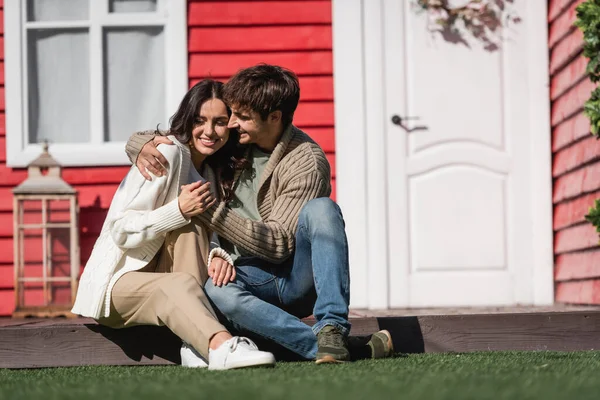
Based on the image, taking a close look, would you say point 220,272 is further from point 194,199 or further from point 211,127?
point 211,127

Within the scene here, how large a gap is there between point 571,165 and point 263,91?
219cm

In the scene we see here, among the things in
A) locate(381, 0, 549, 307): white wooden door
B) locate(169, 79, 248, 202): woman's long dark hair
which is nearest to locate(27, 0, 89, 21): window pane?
locate(381, 0, 549, 307): white wooden door

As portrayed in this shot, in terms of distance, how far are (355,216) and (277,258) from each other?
1984 millimetres

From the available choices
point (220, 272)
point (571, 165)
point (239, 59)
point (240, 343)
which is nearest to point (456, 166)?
point (571, 165)

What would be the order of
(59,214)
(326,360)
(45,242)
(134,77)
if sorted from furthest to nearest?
(134,77), (59,214), (45,242), (326,360)

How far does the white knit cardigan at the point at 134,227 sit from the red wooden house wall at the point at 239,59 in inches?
77.0

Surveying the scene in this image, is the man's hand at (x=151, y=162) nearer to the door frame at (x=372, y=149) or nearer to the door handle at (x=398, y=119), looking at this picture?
the door frame at (x=372, y=149)

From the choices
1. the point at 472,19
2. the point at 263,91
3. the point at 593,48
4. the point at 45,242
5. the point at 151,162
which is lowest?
the point at 45,242

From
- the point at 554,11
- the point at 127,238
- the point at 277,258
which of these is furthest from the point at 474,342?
the point at 554,11

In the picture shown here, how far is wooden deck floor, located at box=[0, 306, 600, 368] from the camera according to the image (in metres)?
3.42

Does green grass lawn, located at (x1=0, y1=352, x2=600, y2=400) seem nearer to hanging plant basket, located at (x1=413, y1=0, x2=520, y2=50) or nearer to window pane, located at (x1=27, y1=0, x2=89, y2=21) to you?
hanging plant basket, located at (x1=413, y1=0, x2=520, y2=50)

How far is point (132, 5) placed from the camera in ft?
17.2

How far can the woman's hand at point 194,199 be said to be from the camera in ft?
10.0

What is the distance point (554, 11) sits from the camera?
5.11m
